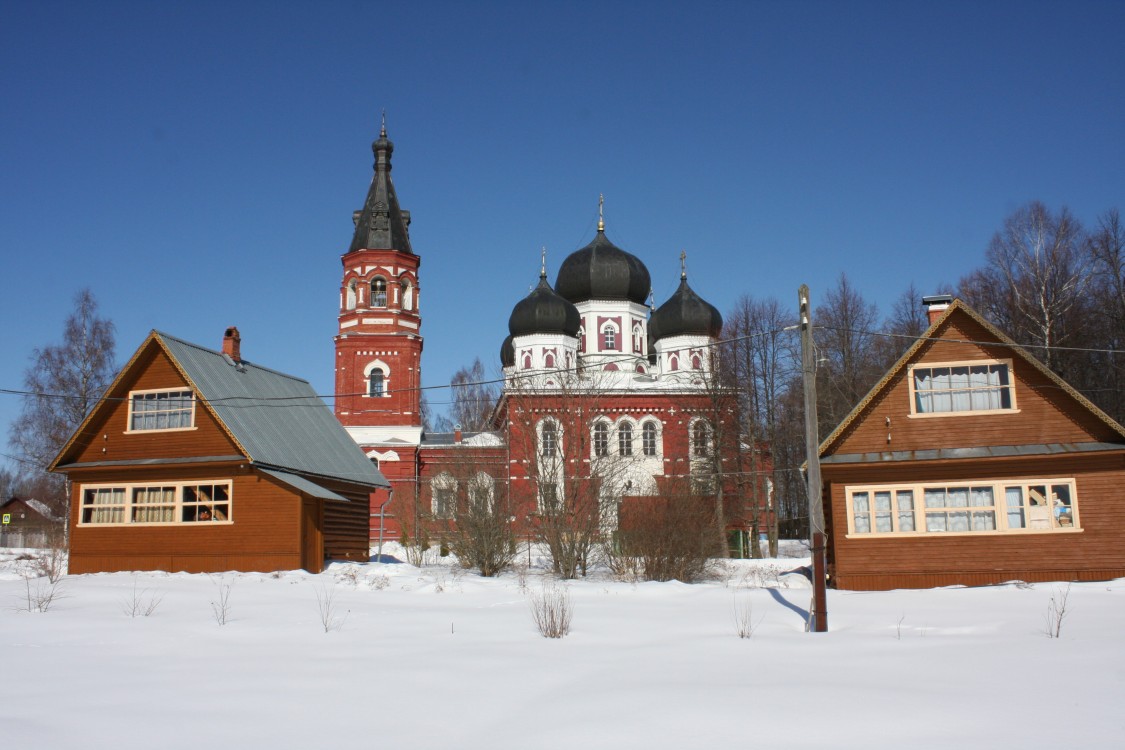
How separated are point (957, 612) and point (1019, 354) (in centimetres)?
744

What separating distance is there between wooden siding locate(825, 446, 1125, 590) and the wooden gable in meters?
14.1

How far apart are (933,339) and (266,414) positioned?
632 inches

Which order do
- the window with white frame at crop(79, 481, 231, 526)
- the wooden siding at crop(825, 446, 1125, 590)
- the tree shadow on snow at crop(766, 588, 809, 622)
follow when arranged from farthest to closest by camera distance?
1. the window with white frame at crop(79, 481, 231, 526)
2. the wooden siding at crop(825, 446, 1125, 590)
3. the tree shadow on snow at crop(766, 588, 809, 622)

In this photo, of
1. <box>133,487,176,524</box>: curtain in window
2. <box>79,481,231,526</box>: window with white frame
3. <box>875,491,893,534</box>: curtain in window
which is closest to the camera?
<box>875,491,893,534</box>: curtain in window

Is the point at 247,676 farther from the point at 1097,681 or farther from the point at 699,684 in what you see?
the point at 1097,681

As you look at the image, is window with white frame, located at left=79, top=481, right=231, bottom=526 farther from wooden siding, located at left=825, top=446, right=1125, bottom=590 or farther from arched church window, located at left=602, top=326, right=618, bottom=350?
arched church window, located at left=602, top=326, right=618, bottom=350

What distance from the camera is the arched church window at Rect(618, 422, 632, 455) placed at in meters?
48.5

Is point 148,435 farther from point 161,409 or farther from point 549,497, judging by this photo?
point 549,497

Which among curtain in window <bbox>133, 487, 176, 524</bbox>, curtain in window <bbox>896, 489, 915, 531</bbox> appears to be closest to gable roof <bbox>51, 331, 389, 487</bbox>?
curtain in window <bbox>133, 487, 176, 524</bbox>

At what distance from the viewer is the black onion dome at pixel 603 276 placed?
53.1 metres

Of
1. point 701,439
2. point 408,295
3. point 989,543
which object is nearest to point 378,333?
point 408,295

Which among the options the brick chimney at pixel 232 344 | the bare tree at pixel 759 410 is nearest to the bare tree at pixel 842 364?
the bare tree at pixel 759 410

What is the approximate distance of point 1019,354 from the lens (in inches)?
790

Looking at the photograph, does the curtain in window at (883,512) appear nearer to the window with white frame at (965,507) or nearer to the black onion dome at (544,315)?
the window with white frame at (965,507)
